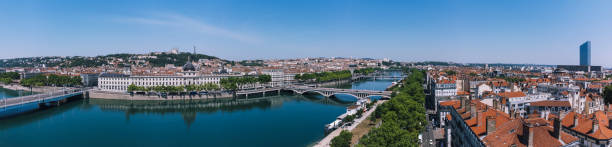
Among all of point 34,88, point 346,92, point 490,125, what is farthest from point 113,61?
point 490,125

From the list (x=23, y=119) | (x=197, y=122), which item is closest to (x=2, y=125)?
(x=23, y=119)

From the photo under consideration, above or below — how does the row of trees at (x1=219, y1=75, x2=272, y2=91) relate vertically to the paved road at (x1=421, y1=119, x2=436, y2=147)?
above

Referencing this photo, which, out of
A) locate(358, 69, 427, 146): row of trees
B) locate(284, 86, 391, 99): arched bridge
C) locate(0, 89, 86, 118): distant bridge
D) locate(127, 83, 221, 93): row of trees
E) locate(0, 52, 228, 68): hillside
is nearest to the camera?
locate(358, 69, 427, 146): row of trees

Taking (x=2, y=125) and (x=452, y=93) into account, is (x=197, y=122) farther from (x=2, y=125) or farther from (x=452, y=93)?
(x=452, y=93)

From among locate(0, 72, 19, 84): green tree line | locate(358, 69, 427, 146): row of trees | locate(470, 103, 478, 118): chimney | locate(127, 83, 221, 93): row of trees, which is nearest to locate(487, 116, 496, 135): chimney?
locate(470, 103, 478, 118): chimney

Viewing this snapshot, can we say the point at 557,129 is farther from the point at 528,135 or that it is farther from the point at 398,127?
the point at 398,127

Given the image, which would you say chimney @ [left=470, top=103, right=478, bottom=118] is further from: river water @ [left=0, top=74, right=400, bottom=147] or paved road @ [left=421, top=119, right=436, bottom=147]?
river water @ [left=0, top=74, right=400, bottom=147]
